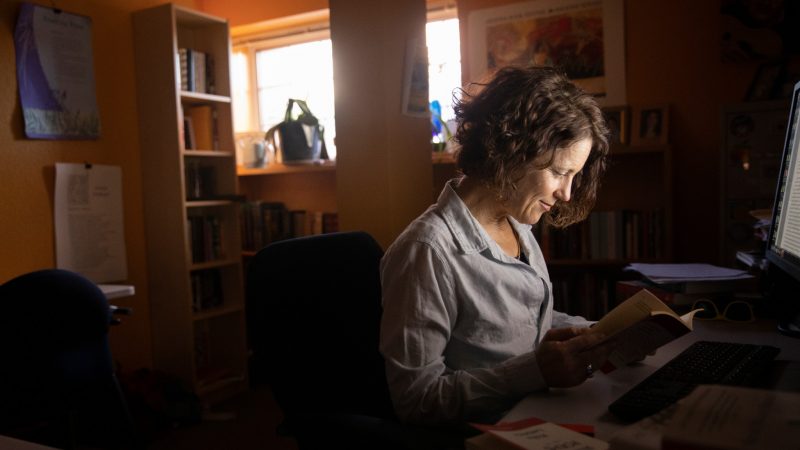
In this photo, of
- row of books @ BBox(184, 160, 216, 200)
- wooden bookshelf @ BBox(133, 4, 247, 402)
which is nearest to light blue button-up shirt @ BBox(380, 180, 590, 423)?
wooden bookshelf @ BBox(133, 4, 247, 402)

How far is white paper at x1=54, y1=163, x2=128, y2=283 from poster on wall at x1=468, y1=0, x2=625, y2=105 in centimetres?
197

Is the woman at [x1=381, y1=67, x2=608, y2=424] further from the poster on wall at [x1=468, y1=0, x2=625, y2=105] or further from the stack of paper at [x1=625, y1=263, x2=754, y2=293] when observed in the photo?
the poster on wall at [x1=468, y1=0, x2=625, y2=105]

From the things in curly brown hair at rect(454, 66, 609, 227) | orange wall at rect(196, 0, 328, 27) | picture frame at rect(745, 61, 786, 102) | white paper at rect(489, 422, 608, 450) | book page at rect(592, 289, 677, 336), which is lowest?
white paper at rect(489, 422, 608, 450)

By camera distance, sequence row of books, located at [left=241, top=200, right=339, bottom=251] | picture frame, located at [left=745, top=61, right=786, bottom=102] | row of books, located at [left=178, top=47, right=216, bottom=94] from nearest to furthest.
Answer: picture frame, located at [left=745, top=61, right=786, bottom=102] < row of books, located at [left=178, top=47, right=216, bottom=94] < row of books, located at [left=241, top=200, right=339, bottom=251]

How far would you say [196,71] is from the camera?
359cm

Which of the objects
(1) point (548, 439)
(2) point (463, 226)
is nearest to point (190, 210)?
(2) point (463, 226)

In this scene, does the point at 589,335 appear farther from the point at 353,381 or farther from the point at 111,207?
the point at 111,207

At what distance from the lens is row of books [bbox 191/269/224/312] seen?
3590 millimetres

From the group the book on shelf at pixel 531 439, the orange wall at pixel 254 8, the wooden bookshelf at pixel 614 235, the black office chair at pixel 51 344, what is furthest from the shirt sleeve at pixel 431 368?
the orange wall at pixel 254 8

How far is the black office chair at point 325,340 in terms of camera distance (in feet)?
3.52

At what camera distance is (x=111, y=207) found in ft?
10.9

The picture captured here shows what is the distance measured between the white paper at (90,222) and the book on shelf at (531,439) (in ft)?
9.55

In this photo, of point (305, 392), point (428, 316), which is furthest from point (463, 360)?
point (305, 392)

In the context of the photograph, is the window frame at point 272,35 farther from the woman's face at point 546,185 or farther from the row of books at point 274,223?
the woman's face at point 546,185
